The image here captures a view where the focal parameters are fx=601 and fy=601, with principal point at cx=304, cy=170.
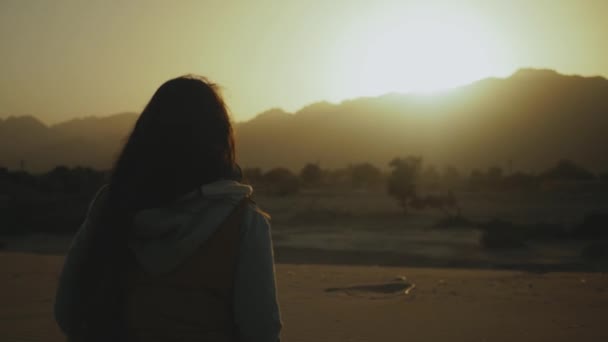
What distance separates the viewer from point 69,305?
2264 mm

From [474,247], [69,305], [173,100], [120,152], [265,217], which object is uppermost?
[173,100]

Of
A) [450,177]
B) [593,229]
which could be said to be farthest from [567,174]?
[593,229]

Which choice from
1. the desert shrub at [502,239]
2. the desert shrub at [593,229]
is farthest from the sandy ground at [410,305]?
the desert shrub at [593,229]

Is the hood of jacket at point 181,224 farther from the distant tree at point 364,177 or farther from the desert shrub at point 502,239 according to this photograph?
the distant tree at point 364,177

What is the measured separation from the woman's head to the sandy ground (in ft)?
19.2

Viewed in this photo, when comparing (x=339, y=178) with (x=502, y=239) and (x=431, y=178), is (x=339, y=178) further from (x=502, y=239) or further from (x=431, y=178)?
(x=502, y=239)

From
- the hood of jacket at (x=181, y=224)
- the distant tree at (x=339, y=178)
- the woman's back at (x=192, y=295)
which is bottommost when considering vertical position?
the distant tree at (x=339, y=178)

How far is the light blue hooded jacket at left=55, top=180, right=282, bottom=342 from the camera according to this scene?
2010mm

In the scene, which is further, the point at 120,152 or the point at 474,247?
the point at 474,247

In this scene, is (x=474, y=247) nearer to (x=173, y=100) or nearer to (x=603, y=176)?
(x=173, y=100)

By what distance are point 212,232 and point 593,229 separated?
28.6 metres

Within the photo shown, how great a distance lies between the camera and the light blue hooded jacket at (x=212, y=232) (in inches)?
79.1

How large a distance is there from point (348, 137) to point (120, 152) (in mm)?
125476

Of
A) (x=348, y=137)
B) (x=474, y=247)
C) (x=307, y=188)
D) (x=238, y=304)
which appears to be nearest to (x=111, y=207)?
(x=238, y=304)
